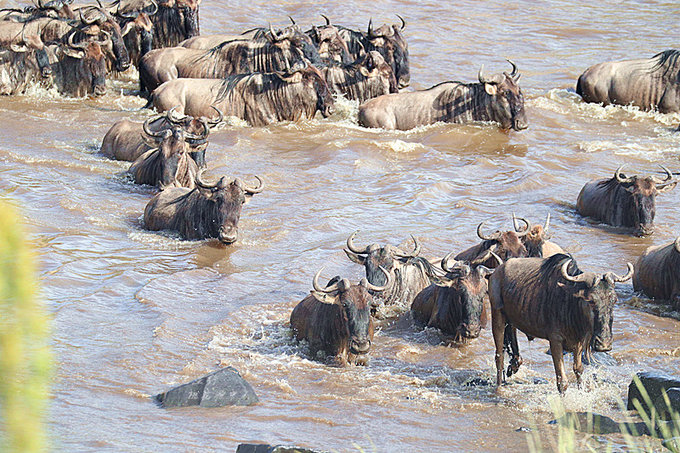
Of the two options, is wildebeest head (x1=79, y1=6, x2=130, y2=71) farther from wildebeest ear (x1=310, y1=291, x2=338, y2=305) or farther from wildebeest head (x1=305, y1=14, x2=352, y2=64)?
wildebeest ear (x1=310, y1=291, x2=338, y2=305)

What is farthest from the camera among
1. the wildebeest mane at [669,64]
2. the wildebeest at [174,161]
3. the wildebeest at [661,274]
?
the wildebeest mane at [669,64]

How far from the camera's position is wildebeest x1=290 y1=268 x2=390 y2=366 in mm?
6863

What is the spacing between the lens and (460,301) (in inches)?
296

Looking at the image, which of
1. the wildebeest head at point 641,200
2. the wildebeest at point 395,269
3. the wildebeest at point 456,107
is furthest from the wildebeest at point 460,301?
the wildebeest at point 456,107

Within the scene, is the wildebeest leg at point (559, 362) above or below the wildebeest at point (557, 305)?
below

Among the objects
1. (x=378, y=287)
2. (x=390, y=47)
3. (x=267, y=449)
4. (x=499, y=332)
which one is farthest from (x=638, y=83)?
(x=267, y=449)

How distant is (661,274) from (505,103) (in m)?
7.56

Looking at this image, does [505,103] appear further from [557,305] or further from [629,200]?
[557,305]

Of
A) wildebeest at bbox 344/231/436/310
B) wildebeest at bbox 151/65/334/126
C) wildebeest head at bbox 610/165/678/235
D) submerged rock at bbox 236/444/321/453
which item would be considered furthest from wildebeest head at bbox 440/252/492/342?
wildebeest at bbox 151/65/334/126

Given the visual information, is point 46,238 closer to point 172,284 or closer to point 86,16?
point 172,284

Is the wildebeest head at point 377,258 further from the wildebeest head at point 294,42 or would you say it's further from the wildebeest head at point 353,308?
the wildebeest head at point 294,42

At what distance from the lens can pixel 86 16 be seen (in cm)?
1873

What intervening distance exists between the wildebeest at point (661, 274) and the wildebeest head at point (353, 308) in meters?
3.39

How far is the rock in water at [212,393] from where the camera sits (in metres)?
5.90
